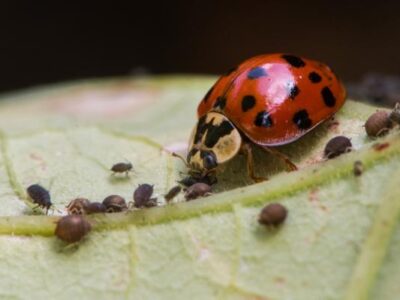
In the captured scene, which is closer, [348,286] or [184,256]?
[348,286]

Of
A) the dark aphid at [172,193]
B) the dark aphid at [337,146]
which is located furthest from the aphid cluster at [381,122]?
the dark aphid at [172,193]

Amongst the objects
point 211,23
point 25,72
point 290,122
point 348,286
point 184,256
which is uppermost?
point 290,122

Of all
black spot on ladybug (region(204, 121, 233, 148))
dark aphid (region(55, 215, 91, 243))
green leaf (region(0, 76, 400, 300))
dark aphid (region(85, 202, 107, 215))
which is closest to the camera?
green leaf (region(0, 76, 400, 300))

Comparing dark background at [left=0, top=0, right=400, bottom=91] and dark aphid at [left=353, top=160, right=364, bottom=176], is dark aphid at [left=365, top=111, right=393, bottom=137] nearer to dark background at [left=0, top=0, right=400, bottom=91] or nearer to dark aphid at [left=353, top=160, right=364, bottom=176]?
dark aphid at [left=353, top=160, right=364, bottom=176]

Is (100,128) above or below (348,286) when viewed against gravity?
below

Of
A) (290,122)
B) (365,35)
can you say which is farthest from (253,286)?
(365,35)

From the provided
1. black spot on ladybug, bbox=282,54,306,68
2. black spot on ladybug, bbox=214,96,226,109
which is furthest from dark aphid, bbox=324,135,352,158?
black spot on ladybug, bbox=214,96,226,109

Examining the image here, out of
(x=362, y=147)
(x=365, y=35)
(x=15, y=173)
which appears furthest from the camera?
(x=365, y=35)

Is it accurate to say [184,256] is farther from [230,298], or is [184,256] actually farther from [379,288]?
[379,288]
